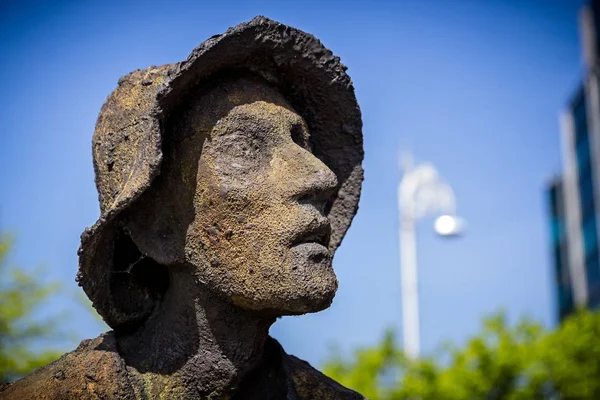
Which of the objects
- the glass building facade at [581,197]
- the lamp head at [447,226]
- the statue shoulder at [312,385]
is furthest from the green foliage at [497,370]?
the glass building facade at [581,197]

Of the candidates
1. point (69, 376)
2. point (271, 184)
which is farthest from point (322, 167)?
point (69, 376)

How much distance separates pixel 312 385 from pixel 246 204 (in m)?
0.99

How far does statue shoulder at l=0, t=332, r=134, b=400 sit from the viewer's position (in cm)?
345

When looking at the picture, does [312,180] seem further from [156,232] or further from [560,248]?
[560,248]

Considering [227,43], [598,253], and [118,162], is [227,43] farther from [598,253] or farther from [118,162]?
[598,253]

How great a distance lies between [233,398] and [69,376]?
67cm

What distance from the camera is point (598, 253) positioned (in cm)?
3706

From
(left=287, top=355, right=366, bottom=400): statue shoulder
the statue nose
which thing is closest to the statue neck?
(left=287, top=355, right=366, bottom=400): statue shoulder

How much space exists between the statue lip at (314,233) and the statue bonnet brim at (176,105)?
48 centimetres

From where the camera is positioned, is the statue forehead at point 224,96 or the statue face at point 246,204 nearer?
the statue face at point 246,204

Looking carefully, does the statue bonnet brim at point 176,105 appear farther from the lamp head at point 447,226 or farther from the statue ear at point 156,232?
the lamp head at point 447,226

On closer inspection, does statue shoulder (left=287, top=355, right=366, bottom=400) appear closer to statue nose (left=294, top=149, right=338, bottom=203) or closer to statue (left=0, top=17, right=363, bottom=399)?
statue (left=0, top=17, right=363, bottom=399)

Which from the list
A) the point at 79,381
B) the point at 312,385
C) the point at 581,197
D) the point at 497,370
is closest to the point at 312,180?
the point at 312,385

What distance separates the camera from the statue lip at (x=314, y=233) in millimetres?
3424
